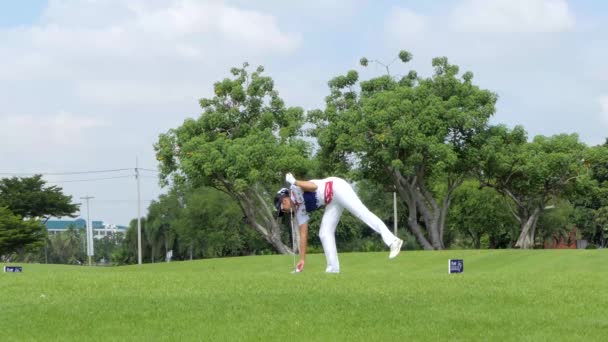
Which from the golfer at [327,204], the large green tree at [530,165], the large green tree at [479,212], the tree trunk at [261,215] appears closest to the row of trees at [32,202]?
the tree trunk at [261,215]

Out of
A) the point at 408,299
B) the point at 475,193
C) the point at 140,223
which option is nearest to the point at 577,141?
the point at 475,193

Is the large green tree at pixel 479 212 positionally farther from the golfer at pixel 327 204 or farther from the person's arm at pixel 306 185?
the person's arm at pixel 306 185

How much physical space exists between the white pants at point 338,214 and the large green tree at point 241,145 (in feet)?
119

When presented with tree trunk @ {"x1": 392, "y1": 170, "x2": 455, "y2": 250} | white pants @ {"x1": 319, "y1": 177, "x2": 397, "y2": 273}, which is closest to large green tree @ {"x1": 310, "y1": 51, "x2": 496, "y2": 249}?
tree trunk @ {"x1": 392, "y1": 170, "x2": 455, "y2": 250}

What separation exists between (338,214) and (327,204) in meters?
0.28

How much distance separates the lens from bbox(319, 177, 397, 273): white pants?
1612 cm

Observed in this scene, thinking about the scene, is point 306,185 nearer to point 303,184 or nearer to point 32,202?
point 303,184

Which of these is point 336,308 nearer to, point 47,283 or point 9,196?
point 47,283

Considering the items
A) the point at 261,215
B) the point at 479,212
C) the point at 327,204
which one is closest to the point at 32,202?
the point at 261,215

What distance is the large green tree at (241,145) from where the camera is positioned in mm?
53344

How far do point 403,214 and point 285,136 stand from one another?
30.7m

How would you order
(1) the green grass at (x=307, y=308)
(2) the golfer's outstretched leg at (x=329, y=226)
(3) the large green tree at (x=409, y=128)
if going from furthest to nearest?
(3) the large green tree at (x=409, y=128)
(2) the golfer's outstretched leg at (x=329, y=226)
(1) the green grass at (x=307, y=308)

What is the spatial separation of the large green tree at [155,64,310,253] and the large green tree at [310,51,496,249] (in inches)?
111

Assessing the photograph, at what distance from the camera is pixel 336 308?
11.7 m
